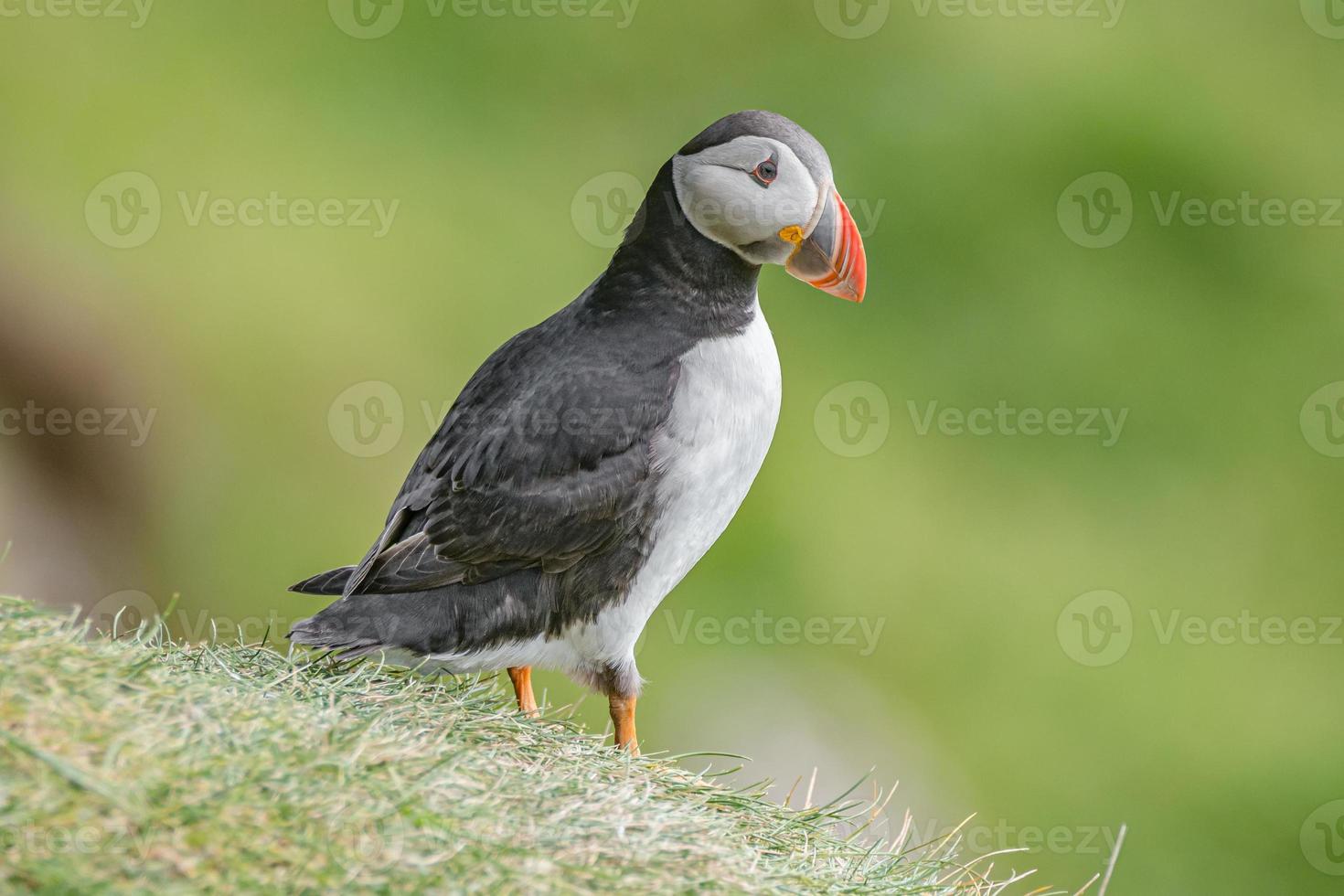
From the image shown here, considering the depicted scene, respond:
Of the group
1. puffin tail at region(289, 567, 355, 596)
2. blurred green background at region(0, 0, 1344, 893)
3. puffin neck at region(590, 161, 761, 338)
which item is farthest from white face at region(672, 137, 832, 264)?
blurred green background at region(0, 0, 1344, 893)

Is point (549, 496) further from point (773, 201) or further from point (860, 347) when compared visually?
point (860, 347)

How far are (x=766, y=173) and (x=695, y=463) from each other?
0.96 metres

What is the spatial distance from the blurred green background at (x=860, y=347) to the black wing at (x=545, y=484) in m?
4.08

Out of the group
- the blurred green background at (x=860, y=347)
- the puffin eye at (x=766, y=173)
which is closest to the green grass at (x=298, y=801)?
the puffin eye at (x=766, y=173)

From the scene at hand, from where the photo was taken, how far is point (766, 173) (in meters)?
4.19

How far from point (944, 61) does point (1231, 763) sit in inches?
260

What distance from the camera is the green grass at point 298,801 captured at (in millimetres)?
2260

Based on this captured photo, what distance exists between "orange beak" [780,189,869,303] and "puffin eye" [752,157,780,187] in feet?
0.55

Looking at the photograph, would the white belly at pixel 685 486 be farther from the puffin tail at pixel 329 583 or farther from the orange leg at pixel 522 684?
the puffin tail at pixel 329 583

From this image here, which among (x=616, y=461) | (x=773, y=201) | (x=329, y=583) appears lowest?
(x=329, y=583)

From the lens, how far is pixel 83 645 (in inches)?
110

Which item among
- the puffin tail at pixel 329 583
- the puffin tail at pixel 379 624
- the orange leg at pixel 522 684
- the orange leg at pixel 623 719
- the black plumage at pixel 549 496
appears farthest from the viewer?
the puffin tail at pixel 329 583

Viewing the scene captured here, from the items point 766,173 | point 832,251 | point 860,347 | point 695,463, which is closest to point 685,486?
point 695,463

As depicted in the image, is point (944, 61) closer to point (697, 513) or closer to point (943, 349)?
point (943, 349)
